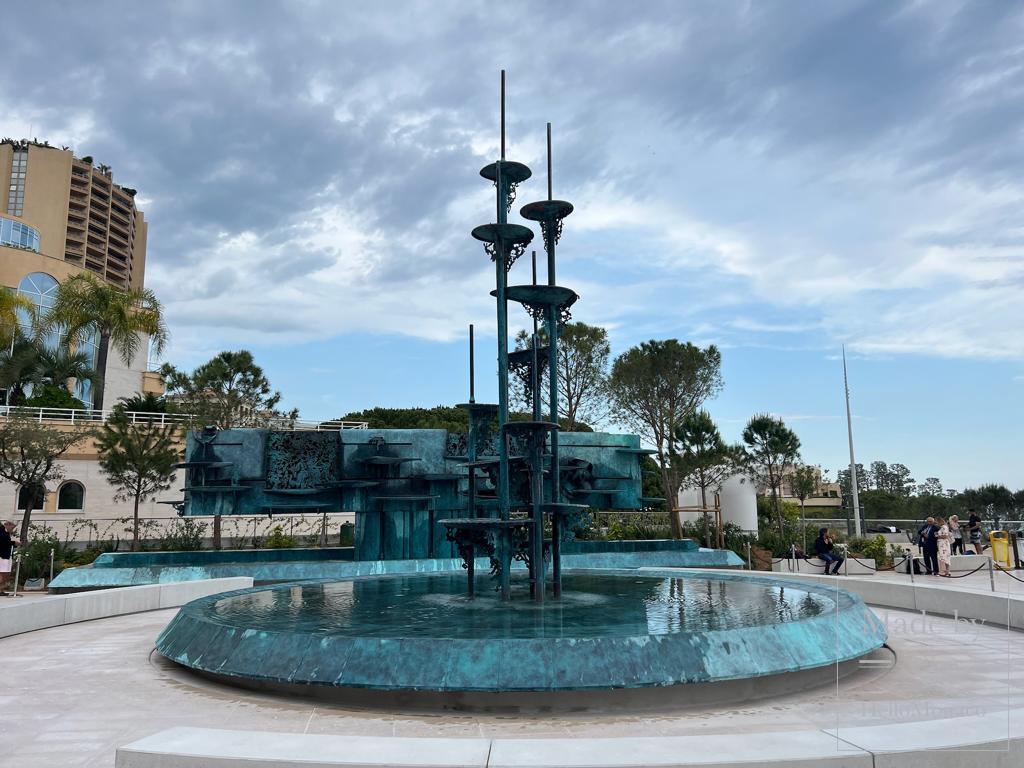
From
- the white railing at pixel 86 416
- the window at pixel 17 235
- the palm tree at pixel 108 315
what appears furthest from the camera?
the window at pixel 17 235

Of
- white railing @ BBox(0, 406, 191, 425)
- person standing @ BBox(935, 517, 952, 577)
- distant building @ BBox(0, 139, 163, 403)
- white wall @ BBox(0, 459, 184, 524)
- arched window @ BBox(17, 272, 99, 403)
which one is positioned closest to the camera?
person standing @ BBox(935, 517, 952, 577)

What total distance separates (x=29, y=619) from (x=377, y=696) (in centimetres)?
665

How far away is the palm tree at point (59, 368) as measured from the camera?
42.2 m

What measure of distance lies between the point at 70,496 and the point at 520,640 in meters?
35.1

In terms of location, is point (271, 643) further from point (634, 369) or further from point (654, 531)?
point (634, 369)

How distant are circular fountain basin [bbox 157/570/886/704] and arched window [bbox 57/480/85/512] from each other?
2973cm

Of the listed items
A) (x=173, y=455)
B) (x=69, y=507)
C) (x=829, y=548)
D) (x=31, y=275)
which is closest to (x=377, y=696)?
(x=829, y=548)

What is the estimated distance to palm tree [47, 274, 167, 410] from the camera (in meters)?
37.2

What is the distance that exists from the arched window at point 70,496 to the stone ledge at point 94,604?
82.3ft

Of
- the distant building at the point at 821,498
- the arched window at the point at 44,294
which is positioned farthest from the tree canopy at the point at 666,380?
the arched window at the point at 44,294

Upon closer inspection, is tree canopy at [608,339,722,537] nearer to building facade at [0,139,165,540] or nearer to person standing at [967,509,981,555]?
person standing at [967,509,981,555]

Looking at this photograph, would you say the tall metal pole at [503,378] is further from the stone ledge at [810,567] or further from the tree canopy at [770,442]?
the tree canopy at [770,442]

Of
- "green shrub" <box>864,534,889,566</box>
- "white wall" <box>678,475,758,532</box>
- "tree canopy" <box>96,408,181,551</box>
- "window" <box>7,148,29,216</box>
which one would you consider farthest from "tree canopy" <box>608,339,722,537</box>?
"window" <box>7,148,29,216</box>

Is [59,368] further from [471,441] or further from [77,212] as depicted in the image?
[77,212]
